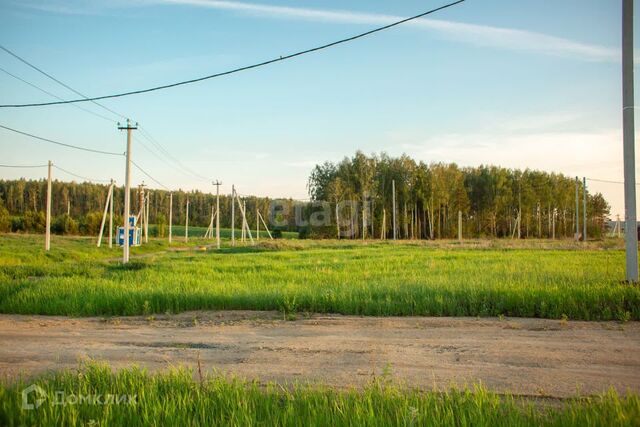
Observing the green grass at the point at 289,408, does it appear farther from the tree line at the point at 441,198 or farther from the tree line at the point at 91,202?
the tree line at the point at 91,202

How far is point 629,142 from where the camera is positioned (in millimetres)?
12367

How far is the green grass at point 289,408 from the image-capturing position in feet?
14.3

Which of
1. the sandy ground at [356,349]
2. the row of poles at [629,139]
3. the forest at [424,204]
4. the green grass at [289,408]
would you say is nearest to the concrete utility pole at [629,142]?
the row of poles at [629,139]

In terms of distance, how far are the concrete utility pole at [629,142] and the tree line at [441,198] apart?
60.7 m

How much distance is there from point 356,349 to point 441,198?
2858 inches

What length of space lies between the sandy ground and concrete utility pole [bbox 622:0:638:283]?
130 inches

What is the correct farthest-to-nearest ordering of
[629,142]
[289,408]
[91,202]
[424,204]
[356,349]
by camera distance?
1. [91,202]
2. [424,204]
3. [629,142]
4. [356,349]
5. [289,408]

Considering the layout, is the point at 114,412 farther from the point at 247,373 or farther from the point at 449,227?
the point at 449,227

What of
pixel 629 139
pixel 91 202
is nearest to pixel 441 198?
pixel 629 139

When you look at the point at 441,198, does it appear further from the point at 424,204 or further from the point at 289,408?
the point at 289,408

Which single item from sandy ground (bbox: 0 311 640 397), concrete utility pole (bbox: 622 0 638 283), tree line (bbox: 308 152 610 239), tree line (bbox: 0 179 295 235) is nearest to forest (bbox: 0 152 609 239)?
tree line (bbox: 308 152 610 239)

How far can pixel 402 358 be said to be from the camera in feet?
23.3

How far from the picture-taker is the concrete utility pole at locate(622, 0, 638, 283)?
12.2 m

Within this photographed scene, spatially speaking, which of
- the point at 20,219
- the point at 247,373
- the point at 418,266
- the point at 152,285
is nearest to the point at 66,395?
the point at 247,373
